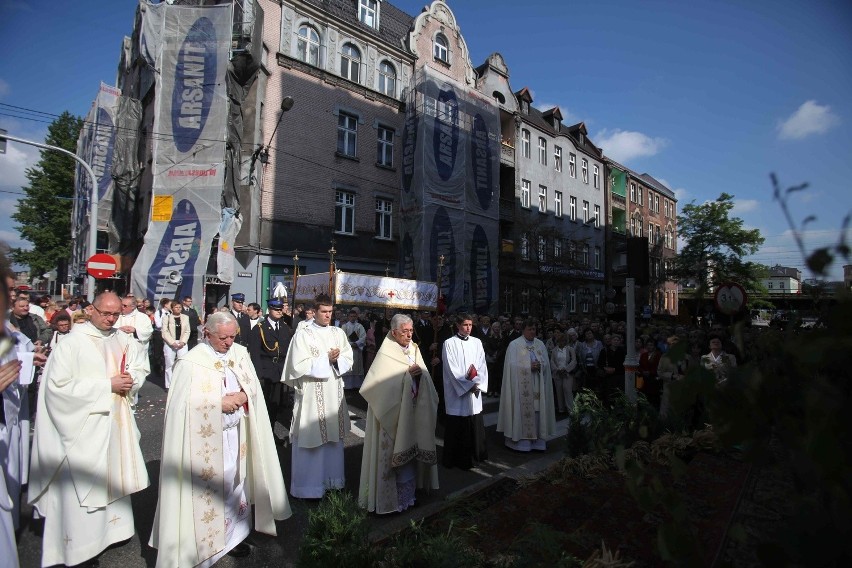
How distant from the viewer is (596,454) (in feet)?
15.0

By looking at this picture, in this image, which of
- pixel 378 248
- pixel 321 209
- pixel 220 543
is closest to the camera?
pixel 220 543

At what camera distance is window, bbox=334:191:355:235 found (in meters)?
20.0

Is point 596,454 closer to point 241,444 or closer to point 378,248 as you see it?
point 241,444

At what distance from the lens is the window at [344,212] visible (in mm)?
20000

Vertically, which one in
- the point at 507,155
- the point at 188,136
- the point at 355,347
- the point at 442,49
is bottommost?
the point at 355,347

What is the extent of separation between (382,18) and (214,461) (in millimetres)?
24198

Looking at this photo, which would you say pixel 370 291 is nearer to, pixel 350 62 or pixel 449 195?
pixel 449 195

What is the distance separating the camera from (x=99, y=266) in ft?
44.4

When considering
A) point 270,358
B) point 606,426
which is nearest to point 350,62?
point 270,358

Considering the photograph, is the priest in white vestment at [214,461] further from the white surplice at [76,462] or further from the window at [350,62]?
the window at [350,62]

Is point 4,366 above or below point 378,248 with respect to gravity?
below

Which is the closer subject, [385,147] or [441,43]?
[385,147]

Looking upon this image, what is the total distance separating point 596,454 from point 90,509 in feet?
14.2

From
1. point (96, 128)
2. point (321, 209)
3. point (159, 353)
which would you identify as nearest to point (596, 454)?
point (159, 353)
